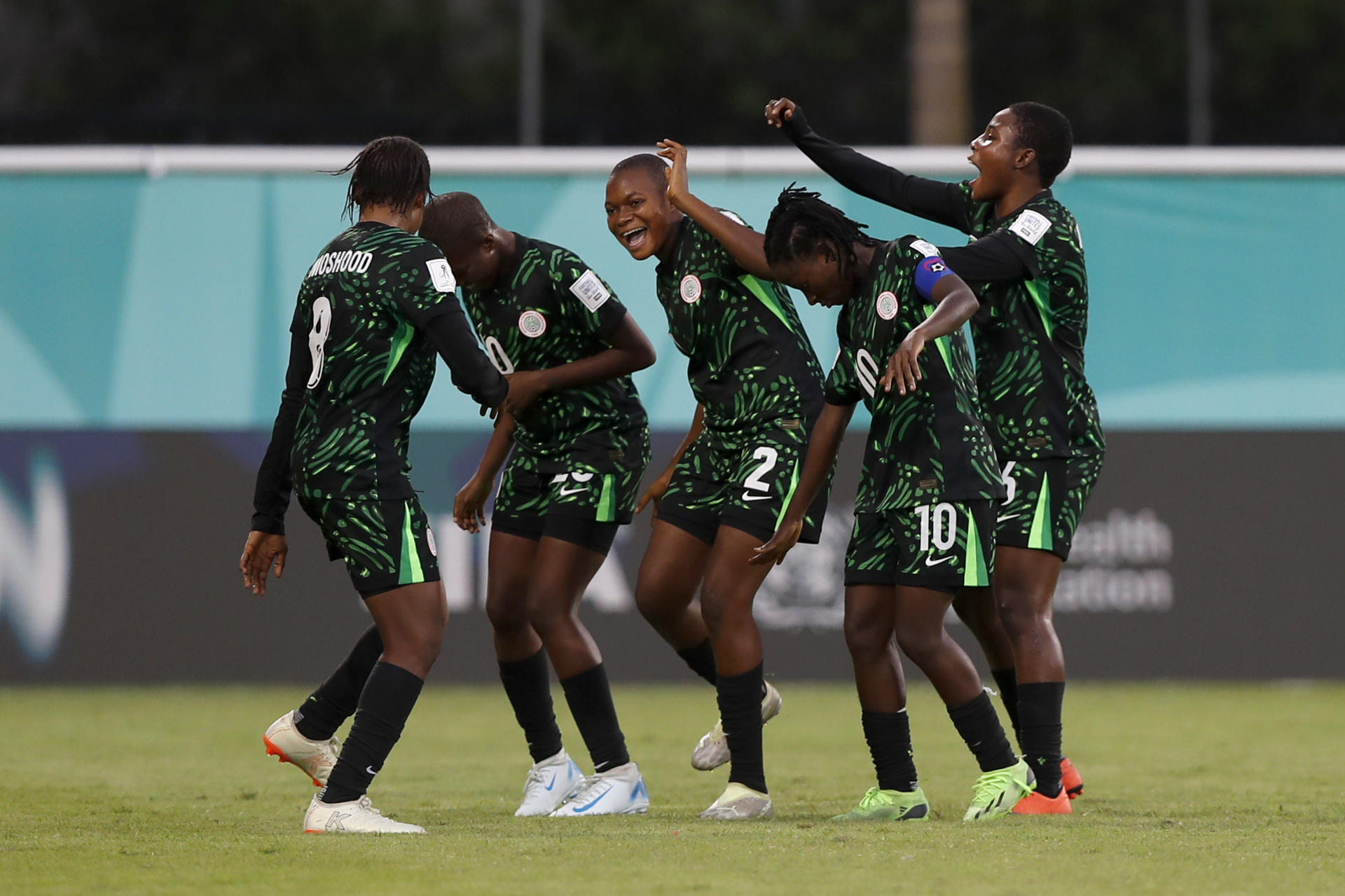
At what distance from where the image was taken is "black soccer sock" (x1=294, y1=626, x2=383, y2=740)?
5891mm

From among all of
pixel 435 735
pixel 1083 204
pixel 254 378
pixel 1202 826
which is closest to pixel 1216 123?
pixel 1083 204

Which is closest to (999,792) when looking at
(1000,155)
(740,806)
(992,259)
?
(740,806)

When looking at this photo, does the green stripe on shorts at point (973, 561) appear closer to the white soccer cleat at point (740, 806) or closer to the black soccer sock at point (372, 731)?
the white soccer cleat at point (740, 806)

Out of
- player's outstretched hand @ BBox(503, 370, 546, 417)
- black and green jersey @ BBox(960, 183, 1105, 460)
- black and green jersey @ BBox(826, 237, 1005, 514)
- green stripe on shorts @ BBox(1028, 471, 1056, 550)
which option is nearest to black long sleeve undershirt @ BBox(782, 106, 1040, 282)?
black and green jersey @ BBox(960, 183, 1105, 460)

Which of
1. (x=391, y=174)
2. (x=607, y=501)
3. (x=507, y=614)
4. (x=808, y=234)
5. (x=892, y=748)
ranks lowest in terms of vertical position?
(x=892, y=748)

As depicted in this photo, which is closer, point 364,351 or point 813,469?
point 364,351

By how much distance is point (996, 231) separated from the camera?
570 centimetres

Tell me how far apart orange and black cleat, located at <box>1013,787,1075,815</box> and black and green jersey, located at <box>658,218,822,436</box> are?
141 cm

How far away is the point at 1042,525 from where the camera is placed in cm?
574

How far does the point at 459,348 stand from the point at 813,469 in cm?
119

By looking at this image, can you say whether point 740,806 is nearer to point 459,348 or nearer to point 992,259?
point 459,348

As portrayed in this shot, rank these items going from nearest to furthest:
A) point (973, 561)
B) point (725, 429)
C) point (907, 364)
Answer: point (907, 364) < point (973, 561) < point (725, 429)

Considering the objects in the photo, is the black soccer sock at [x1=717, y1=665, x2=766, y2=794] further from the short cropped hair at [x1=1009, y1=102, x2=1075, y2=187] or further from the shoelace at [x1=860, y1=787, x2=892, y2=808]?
the short cropped hair at [x1=1009, y1=102, x2=1075, y2=187]

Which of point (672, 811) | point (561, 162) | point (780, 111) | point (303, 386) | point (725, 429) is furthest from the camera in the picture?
point (561, 162)
